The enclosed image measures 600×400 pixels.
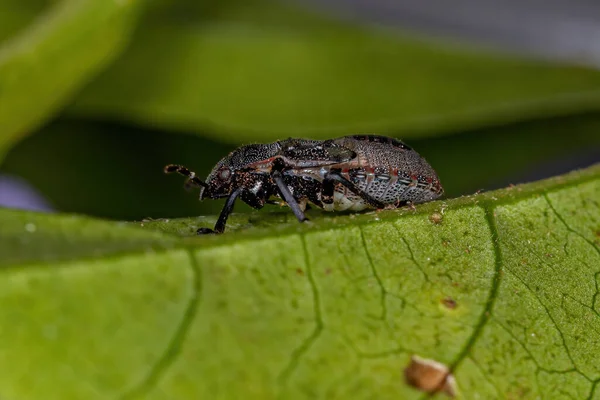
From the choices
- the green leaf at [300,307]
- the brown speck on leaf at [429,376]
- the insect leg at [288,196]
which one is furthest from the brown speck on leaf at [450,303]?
the insect leg at [288,196]

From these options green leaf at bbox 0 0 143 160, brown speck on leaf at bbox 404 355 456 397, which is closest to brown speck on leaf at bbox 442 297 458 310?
brown speck on leaf at bbox 404 355 456 397

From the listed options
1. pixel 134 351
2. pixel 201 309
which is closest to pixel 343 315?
pixel 201 309

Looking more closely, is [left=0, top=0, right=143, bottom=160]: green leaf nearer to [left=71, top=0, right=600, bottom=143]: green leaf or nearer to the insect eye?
[left=71, top=0, right=600, bottom=143]: green leaf

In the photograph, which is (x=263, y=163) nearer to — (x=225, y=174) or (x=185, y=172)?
(x=225, y=174)

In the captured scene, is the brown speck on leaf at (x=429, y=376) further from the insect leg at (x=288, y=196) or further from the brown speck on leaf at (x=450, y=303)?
the insect leg at (x=288, y=196)

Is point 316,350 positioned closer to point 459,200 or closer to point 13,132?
point 459,200

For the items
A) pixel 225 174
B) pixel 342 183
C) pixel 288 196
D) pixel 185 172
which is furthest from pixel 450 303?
pixel 185 172
